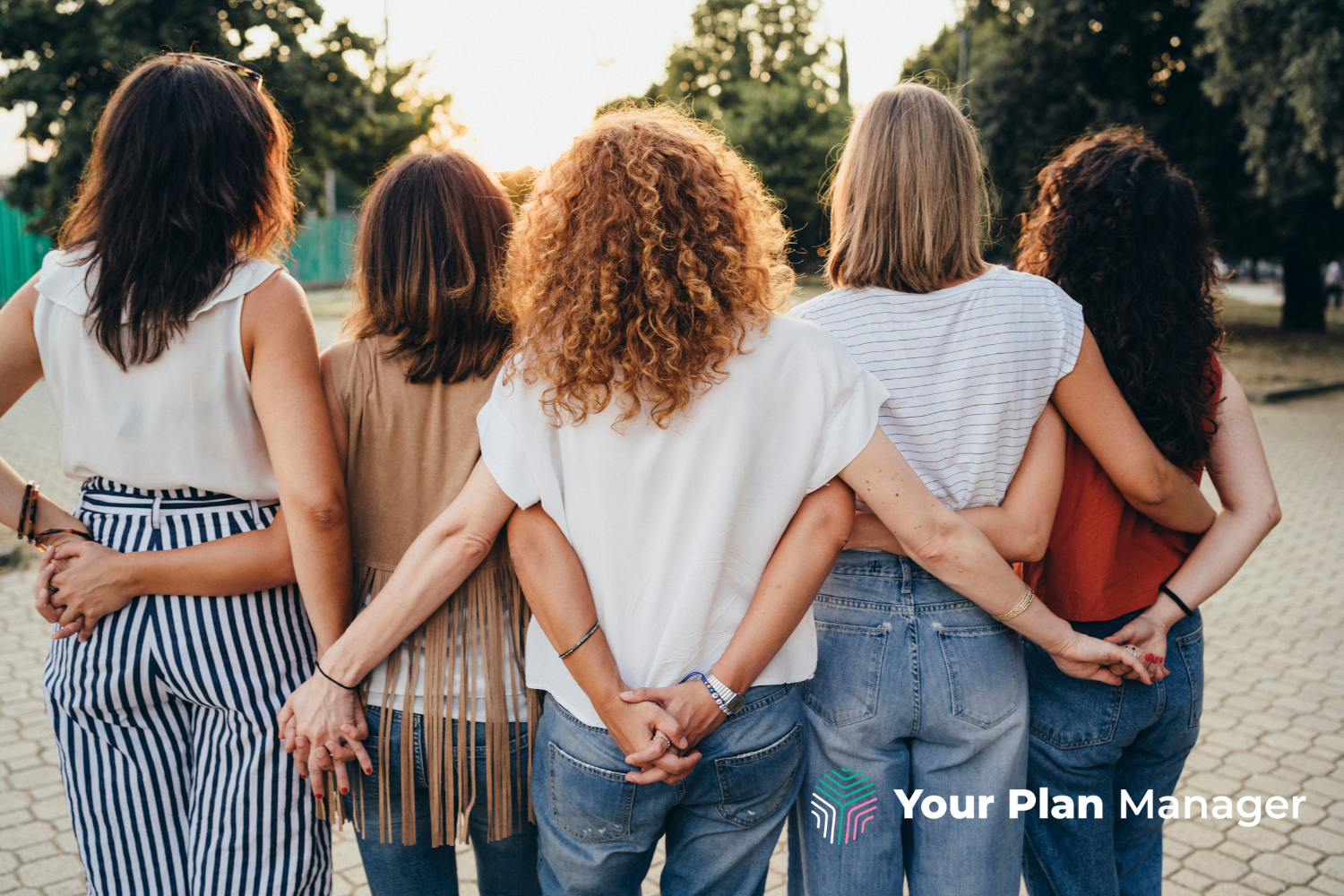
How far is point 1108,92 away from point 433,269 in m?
22.3

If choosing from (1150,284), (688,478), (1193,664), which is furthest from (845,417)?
(1193,664)

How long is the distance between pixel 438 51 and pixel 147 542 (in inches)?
849

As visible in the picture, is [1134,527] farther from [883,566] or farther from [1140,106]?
[1140,106]

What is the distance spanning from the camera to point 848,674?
6.16 ft

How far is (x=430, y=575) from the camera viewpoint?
5.73 ft

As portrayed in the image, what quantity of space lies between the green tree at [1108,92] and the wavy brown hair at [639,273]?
1954 cm

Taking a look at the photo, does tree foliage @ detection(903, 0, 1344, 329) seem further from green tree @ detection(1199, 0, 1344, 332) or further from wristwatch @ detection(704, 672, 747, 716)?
wristwatch @ detection(704, 672, 747, 716)

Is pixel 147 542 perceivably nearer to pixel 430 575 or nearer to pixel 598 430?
pixel 430 575

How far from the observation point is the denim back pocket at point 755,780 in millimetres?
1675

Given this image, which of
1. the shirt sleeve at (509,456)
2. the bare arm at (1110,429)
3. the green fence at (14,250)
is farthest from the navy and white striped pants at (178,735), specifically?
the green fence at (14,250)

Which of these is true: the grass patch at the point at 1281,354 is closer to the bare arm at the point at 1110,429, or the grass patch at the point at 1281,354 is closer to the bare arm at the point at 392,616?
the bare arm at the point at 1110,429

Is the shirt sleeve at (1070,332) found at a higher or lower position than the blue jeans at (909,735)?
higher

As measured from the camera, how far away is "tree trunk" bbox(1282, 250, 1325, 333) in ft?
71.4

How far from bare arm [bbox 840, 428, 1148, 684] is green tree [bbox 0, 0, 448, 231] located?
10157 mm
